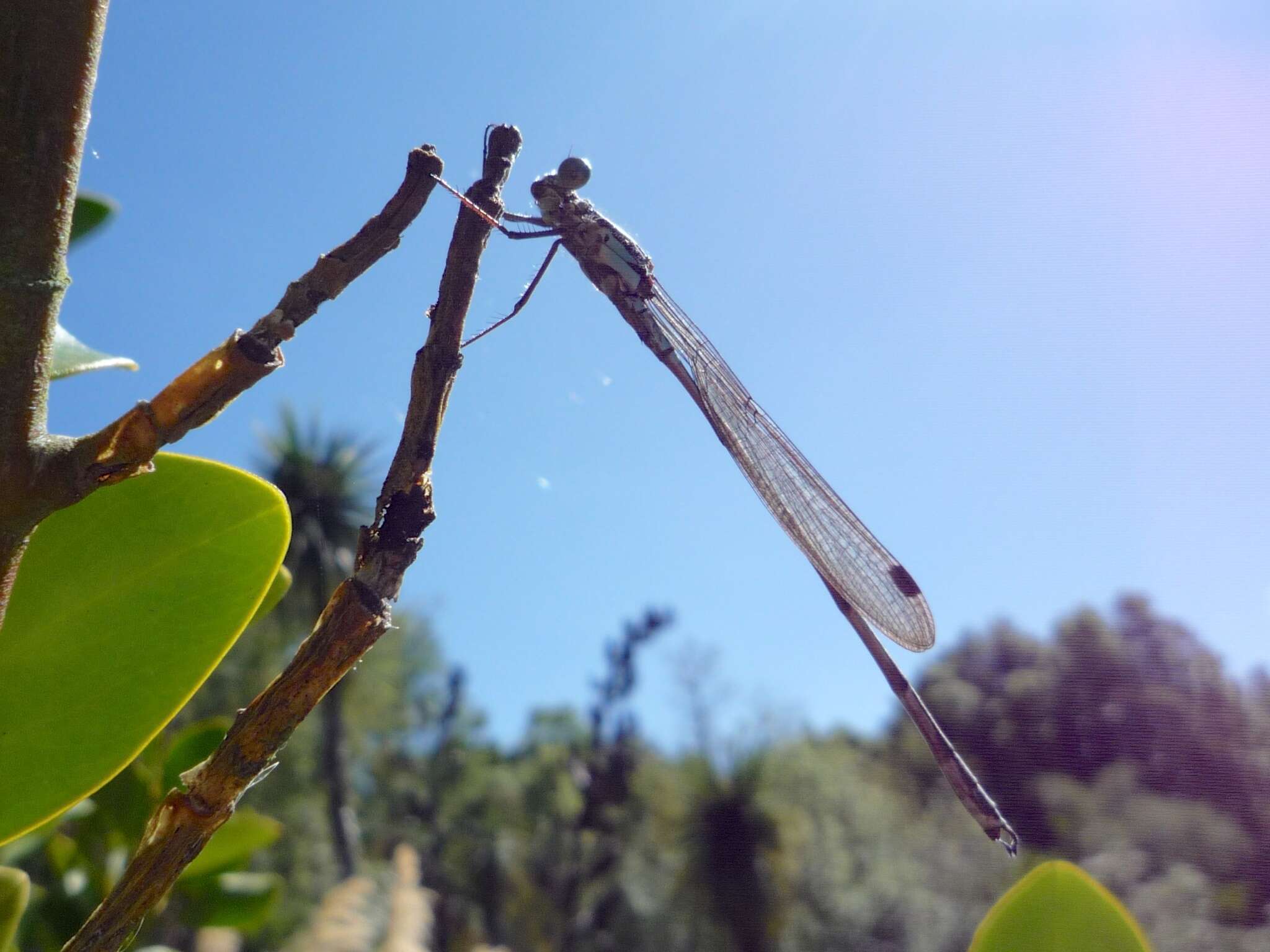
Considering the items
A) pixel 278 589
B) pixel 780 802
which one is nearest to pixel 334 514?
pixel 780 802

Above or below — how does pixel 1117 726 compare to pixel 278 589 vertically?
below

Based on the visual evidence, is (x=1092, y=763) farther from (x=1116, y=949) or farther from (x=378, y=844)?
(x=1116, y=949)

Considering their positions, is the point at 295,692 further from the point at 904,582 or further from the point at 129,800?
the point at 904,582

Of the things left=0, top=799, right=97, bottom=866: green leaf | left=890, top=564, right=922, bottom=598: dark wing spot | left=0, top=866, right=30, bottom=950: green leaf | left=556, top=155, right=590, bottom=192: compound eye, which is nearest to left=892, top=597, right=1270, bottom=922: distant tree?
left=890, top=564, right=922, bottom=598: dark wing spot

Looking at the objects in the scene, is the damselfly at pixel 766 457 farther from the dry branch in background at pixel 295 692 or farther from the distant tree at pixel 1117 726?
the distant tree at pixel 1117 726

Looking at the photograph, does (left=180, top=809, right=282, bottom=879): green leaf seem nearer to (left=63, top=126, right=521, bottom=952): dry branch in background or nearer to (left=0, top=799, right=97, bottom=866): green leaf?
(left=0, top=799, right=97, bottom=866): green leaf

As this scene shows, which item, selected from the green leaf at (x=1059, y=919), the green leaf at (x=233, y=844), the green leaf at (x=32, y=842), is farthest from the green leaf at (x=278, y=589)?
the green leaf at (x=1059, y=919)
